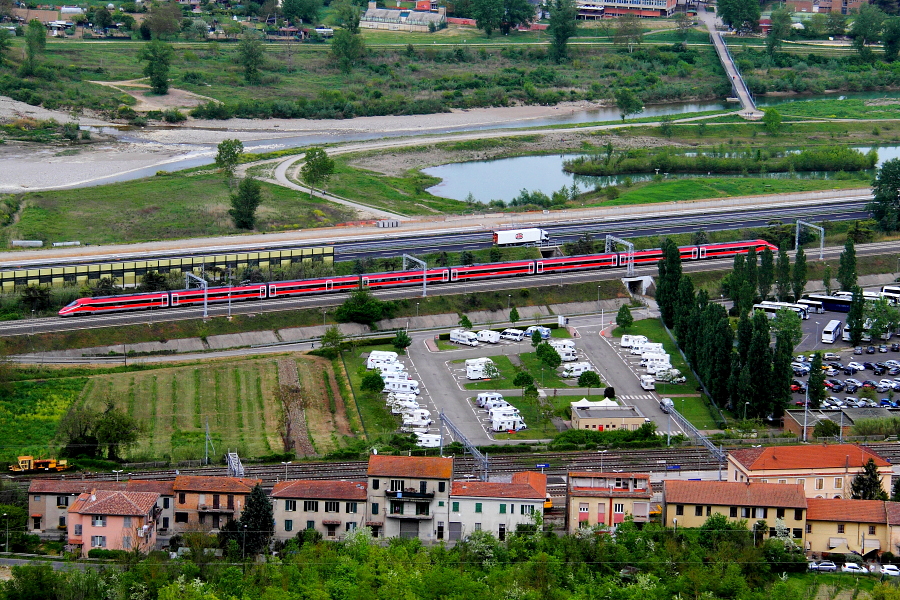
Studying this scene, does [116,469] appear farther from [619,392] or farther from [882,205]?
[882,205]

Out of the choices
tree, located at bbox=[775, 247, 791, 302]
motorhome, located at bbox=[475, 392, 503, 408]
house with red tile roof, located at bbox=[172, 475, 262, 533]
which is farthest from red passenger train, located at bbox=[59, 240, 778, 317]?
house with red tile roof, located at bbox=[172, 475, 262, 533]

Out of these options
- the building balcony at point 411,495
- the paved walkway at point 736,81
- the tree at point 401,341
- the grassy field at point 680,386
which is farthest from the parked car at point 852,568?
the paved walkway at point 736,81

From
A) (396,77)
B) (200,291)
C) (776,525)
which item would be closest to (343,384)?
(200,291)

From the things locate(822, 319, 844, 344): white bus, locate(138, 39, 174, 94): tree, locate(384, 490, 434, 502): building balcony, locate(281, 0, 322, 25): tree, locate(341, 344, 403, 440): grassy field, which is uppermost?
locate(281, 0, 322, 25): tree

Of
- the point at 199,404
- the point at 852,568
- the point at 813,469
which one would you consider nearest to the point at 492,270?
the point at 199,404

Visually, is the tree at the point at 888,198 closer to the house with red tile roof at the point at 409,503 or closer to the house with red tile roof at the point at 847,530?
the house with red tile roof at the point at 847,530

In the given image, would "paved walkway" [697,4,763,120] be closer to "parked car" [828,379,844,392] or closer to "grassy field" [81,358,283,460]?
"parked car" [828,379,844,392]
